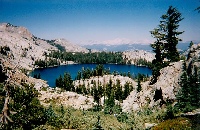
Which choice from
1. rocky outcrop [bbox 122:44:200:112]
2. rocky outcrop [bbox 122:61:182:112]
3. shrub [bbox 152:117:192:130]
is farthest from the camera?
rocky outcrop [bbox 122:61:182:112]

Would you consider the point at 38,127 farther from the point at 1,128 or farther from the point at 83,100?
the point at 83,100

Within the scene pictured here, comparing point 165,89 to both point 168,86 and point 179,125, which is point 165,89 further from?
point 179,125

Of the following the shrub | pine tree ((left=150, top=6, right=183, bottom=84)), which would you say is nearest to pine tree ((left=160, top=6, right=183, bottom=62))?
pine tree ((left=150, top=6, right=183, bottom=84))

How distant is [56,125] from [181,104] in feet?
45.3

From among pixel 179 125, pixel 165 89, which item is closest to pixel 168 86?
pixel 165 89

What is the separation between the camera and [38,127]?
1922 centimetres

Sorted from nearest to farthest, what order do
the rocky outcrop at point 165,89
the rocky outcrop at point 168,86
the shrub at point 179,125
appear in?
the shrub at point 179,125
the rocky outcrop at point 168,86
the rocky outcrop at point 165,89

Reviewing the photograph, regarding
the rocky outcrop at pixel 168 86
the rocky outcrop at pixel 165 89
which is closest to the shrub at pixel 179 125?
the rocky outcrop at pixel 168 86

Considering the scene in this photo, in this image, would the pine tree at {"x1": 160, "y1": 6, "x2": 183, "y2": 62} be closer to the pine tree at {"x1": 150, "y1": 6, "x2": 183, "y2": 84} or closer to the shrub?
the pine tree at {"x1": 150, "y1": 6, "x2": 183, "y2": 84}

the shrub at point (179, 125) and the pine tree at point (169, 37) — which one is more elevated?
the pine tree at point (169, 37)

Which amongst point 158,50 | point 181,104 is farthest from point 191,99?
point 158,50

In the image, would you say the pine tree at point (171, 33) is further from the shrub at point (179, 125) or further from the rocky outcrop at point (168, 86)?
the shrub at point (179, 125)

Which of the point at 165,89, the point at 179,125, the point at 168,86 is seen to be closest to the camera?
the point at 179,125

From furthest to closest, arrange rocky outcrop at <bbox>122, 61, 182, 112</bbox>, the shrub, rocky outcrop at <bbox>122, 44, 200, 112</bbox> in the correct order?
1. rocky outcrop at <bbox>122, 61, 182, 112</bbox>
2. rocky outcrop at <bbox>122, 44, 200, 112</bbox>
3. the shrub
